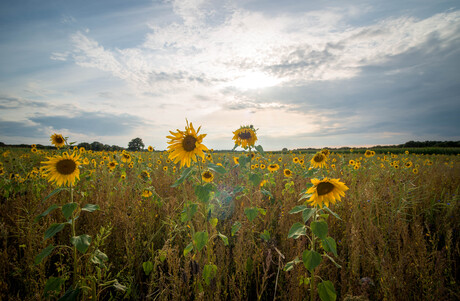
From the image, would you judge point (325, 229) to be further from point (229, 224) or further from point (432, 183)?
point (432, 183)

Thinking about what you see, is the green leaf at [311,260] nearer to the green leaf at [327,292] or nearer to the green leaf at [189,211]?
the green leaf at [327,292]

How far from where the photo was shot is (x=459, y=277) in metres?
2.55

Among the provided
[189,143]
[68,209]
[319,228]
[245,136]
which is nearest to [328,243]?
[319,228]

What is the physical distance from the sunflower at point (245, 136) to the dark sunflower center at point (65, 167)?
209 centimetres

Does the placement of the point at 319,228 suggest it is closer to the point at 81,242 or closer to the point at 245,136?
the point at 245,136

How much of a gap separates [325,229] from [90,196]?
4.28 m

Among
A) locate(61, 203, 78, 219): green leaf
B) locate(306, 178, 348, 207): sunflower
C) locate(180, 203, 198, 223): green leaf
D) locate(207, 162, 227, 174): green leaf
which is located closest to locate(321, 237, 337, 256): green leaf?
locate(306, 178, 348, 207): sunflower

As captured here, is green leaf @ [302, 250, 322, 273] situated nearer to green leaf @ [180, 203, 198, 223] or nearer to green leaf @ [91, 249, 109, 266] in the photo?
green leaf @ [180, 203, 198, 223]

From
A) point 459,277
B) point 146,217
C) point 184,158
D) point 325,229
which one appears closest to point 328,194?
point 325,229

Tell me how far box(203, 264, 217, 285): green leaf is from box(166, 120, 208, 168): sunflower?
39.6 inches

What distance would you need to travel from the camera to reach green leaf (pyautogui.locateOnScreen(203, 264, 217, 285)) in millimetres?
1971

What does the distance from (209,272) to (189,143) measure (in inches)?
49.6

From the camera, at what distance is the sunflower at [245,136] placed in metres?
3.14

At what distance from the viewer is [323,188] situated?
2018 millimetres
